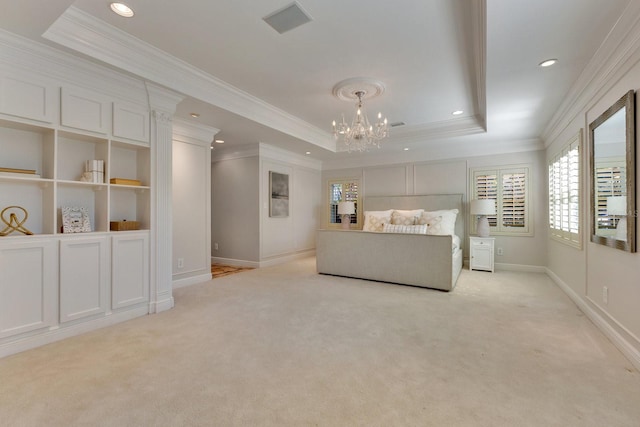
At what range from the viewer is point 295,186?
6492 millimetres

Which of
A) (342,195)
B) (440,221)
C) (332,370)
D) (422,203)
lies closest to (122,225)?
(332,370)

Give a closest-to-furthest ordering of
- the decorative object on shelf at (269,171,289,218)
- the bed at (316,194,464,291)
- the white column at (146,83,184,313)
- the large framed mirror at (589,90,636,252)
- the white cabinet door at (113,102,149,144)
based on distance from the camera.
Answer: the large framed mirror at (589,90,636,252), the white cabinet door at (113,102,149,144), the white column at (146,83,184,313), the bed at (316,194,464,291), the decorative object on shelf at (269,171,289,218)

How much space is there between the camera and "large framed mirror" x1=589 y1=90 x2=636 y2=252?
2.09 metres

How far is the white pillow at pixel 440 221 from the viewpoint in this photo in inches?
200

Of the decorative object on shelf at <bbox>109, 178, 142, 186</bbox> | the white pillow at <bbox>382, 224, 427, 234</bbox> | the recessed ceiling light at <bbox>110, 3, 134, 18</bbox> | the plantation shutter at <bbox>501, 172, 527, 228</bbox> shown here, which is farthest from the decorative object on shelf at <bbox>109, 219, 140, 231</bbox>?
the plantation shutter at <bbox>501, 172, 527, 228</bbox>

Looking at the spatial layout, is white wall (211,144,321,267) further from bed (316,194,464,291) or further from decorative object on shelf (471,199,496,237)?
decorative object on shelf (471,199,496,237)

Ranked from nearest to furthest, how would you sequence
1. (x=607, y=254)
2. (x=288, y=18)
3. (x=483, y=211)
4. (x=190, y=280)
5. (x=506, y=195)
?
(x=288, y=18) < (x=607, y=254) < (x=190, y=280) < (x=483, y=211) < (x=506, y=195)

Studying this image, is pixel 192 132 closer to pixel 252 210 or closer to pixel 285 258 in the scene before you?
pixel 252 210

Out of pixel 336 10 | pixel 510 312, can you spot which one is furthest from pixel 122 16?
pixel 510 312

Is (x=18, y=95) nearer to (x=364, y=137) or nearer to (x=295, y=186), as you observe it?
(x=364, y=137)

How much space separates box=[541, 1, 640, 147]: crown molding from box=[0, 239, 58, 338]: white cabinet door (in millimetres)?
4633

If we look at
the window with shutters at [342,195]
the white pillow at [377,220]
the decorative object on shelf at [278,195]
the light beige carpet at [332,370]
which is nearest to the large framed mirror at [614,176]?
the light beige carpet at [332,370]

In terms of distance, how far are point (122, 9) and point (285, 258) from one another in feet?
15.5

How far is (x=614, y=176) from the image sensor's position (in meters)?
2.38
